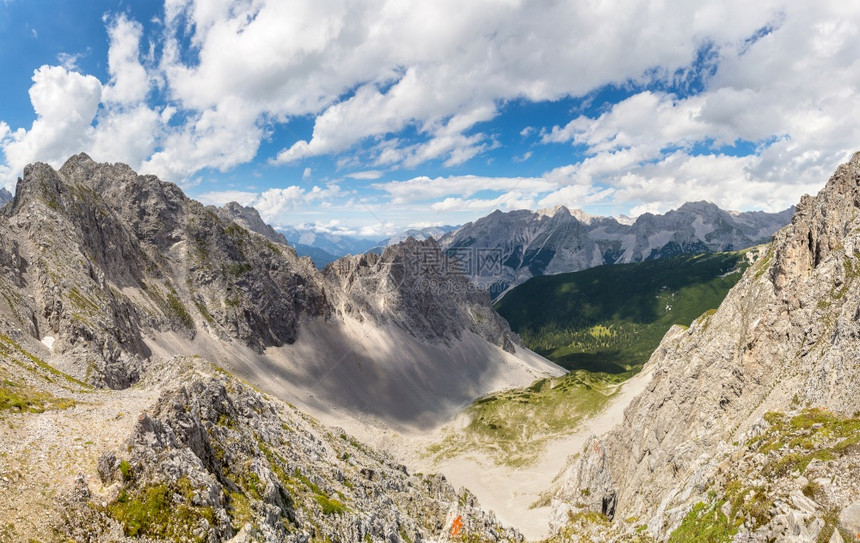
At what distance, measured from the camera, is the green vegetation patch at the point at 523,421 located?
14238 cm

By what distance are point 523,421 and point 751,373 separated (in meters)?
111

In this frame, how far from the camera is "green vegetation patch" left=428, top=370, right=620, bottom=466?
142 m

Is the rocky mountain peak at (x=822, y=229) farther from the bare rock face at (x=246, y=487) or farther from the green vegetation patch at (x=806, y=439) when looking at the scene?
the bare rock face at (x=246, y=487)

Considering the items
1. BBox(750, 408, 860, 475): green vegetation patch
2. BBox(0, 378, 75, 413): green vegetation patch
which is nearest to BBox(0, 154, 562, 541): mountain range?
BBox(0, 378, 75, 413): green vegetation patch

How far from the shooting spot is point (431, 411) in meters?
175

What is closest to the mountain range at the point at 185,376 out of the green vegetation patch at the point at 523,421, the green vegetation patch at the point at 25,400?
the green vegetation patch at the point at 25,400

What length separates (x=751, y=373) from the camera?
181 feet

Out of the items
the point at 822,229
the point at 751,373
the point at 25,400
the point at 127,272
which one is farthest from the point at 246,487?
the point at 127,272

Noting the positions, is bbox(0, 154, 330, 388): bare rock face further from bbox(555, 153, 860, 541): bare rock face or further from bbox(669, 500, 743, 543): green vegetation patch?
bbox(555, 153, 860, 541): bare rock face

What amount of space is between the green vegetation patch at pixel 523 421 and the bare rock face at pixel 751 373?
61.9 metres

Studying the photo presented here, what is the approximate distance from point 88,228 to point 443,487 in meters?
131

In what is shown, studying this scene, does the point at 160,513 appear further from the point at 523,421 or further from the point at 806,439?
the point at 523,421

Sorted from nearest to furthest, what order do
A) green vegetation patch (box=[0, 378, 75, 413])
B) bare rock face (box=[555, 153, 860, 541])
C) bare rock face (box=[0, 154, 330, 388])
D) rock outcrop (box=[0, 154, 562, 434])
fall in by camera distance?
green vegetation patch (box=[0, 378, 75, 413]) → bare rock face (box=[555, 153, 860, 541]) → bare rock face (box=[0, 154, 330, 388]) → rock outcrop (box=[0, 154, 562, 434])

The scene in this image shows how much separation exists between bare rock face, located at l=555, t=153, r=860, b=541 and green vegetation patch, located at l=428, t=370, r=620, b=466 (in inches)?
2435
